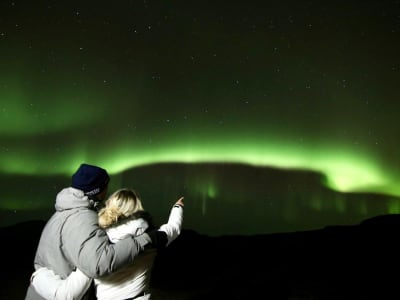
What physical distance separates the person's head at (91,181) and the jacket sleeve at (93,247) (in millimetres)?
113

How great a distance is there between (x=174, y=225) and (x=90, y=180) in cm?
44

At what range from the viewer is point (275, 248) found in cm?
1684

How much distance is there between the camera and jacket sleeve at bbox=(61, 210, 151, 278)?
1412 mm

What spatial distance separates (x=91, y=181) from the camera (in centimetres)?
159

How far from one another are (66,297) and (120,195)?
45cm

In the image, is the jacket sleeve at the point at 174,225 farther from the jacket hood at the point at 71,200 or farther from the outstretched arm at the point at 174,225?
the jacket hood at the point at 71,200

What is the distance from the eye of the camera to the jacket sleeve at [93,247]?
1.41 m

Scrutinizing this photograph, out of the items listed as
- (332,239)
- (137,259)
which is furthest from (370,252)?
(137,259)

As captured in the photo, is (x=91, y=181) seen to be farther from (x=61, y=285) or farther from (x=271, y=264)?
(x=271, y=264)

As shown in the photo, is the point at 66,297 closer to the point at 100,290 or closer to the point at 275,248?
the point at 100,290

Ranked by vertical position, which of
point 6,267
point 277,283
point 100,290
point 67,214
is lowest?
point 6,267

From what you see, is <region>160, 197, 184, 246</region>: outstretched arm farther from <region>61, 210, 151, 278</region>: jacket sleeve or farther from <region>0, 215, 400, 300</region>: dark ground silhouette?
<region>0, 215, 400, 300</region>: dark ground silhouette

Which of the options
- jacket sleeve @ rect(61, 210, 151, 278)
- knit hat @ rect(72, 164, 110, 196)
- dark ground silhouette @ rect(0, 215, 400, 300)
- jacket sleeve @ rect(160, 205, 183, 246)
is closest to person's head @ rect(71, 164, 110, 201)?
knit hat @ rect(72, 164, 110, 196)

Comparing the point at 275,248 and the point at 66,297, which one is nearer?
the point at 66,297
